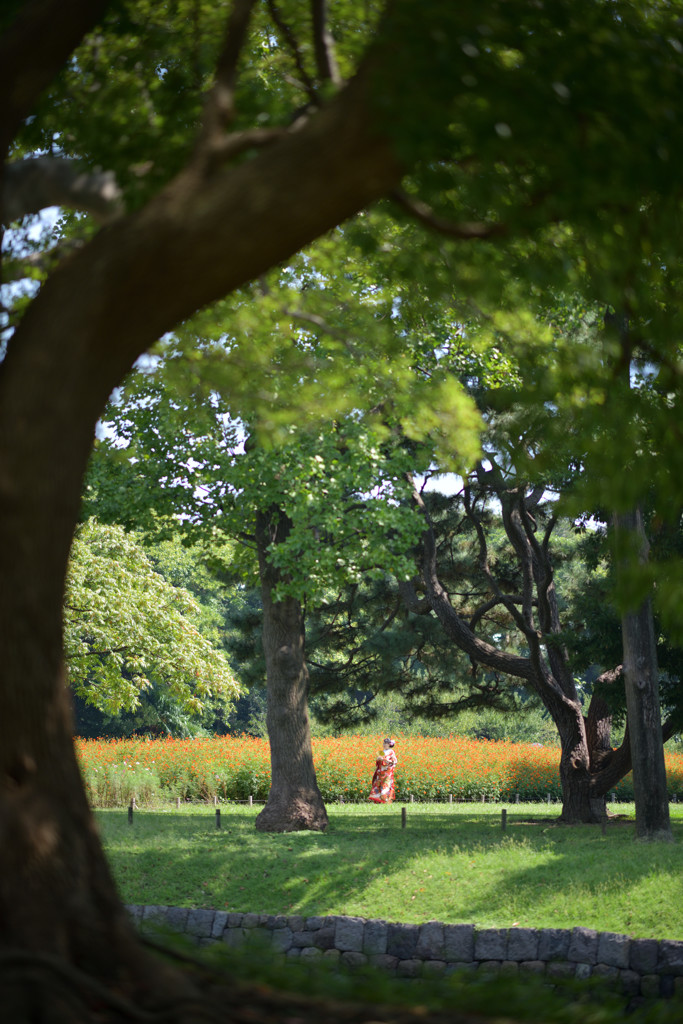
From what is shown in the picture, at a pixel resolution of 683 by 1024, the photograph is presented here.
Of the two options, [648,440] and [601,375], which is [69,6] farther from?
[648,440]

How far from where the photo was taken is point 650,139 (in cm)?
351

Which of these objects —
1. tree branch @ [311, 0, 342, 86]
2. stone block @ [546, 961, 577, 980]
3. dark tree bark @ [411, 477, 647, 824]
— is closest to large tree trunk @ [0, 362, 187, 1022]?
tree branch @ [311, 0, 342, 86]

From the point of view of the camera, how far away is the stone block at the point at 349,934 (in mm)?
10383

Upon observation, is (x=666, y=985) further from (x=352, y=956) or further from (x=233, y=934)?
(x=233, y=934)

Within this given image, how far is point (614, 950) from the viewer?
930cm

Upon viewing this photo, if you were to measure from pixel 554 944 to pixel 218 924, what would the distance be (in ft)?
13.3

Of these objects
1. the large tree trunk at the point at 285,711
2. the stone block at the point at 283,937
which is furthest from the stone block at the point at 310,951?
the large tree trunk at the point at 285,711

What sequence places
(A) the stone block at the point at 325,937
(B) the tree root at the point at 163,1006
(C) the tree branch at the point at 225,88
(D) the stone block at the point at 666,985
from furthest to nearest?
(A) the stone block at the point at 325,937 → (D) the stone block at the point at 666,985 → (C) the tree branch at the point at 225,88 → (B) the tree root at the point at 163,1006

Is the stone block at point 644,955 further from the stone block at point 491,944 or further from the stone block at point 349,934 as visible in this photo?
the stone block at point 349,934

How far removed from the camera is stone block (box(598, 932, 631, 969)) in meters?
9.24

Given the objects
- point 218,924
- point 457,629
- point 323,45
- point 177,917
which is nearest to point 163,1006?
point 323,45

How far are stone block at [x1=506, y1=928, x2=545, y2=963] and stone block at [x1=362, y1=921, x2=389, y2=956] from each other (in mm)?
Result: 1412

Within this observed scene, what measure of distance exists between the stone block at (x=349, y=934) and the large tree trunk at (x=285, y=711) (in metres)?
5.28

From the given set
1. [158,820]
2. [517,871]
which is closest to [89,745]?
[158,820]
